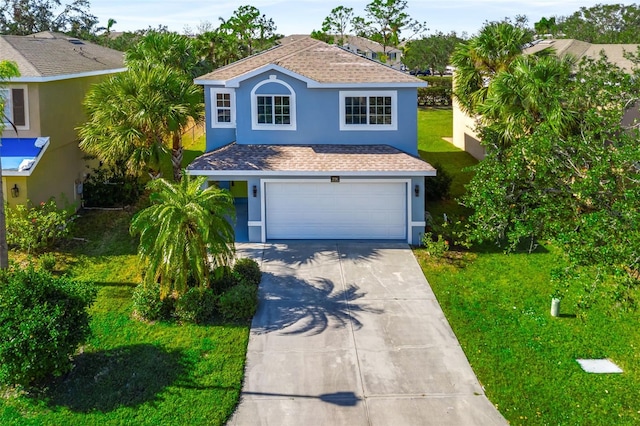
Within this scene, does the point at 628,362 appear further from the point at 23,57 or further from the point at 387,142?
the point at 23,57

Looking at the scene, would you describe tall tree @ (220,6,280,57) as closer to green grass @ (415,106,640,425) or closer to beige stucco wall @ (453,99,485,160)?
beige stucco wall @ (453,99,485,160)

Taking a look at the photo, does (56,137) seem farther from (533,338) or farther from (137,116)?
(533,338)

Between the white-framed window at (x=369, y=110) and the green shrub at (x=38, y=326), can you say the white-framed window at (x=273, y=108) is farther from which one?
the green shrub at (x=38, y=326)

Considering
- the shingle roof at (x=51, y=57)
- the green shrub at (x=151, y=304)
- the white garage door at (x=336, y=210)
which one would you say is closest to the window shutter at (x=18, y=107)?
the shingle roof at (x=51, y=57)

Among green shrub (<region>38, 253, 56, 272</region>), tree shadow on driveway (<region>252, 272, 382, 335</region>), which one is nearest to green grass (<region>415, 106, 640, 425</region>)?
tree shadow on driveway (<region>252, 272, 382, 335</region>)

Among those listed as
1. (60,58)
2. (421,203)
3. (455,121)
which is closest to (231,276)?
(421,203)

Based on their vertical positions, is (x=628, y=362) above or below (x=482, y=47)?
below
